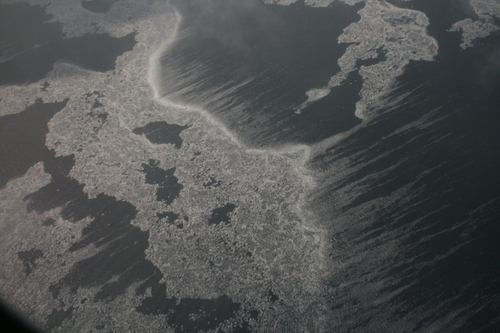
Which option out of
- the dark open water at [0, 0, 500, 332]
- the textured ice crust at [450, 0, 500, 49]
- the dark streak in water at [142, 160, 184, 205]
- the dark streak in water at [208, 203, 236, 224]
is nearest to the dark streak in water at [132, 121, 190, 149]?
the dark open water at [0, 0, 500, 332]

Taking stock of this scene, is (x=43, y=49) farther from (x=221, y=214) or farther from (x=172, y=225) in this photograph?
(x=221, y=214)

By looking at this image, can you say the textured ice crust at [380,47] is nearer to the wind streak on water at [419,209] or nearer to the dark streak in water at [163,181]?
the wind streak on water at [419,209]

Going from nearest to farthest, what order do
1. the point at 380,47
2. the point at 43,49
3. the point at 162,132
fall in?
the point at 162,132
the point at 380,47
the point at 43,49

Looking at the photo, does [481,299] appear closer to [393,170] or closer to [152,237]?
[393,170]

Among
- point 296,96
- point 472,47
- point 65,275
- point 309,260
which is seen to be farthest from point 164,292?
point 472,47

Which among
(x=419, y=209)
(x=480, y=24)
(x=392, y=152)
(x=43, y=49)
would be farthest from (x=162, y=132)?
(x=480, y=24)

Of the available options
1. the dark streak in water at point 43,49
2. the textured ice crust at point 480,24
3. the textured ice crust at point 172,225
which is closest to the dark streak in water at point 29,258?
the textured ice crust at point 172,225
